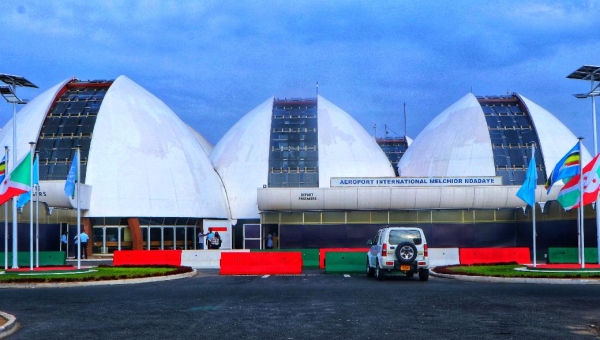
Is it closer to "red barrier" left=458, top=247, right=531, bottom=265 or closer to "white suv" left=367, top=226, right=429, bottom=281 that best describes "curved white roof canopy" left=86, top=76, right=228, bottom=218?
"red barrier" left=458, top=247, right=531, bottom=265

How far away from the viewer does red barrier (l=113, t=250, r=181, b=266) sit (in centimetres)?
3562

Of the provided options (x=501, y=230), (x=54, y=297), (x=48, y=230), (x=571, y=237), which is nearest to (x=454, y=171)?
(x=501, y=230)

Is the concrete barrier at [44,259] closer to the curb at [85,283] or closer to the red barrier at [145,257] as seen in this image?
the red barrier at [145,257]

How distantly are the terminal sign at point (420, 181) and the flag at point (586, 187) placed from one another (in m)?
17.6

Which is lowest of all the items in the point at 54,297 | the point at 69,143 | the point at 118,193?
the point at 54,297

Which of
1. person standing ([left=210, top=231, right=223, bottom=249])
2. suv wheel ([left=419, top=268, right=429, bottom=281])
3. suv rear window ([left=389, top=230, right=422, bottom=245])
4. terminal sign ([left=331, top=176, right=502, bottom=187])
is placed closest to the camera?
suv wheel ([left=419, top=268, right=429, bottom=281])

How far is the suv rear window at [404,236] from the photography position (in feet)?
84.0

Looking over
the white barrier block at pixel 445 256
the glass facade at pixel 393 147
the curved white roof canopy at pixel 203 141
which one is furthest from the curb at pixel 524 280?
the glass facade at pixel 393 147

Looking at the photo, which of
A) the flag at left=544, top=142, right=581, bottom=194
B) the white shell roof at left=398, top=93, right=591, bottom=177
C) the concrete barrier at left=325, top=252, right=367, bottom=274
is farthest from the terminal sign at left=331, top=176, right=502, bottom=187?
the flag at left=544, top=142, right=581, bottom=194

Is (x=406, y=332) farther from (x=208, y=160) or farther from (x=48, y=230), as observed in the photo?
(x=208, y=160)

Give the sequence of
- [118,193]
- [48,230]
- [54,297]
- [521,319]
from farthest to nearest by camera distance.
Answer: [118,193] → [48,230] → [54,297] → [521,319]

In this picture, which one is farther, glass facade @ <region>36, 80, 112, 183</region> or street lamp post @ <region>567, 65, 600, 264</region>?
glass facade @ <region>36, 80, 112, 183</region>

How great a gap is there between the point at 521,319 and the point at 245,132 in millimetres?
43523

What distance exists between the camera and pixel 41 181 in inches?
1767
